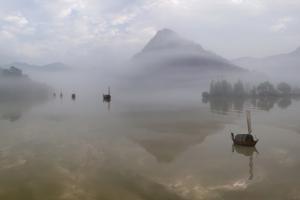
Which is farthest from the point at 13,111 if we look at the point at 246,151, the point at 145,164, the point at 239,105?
the point at 239,105

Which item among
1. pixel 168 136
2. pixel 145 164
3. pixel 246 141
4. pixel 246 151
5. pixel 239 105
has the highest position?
pixel 239 105

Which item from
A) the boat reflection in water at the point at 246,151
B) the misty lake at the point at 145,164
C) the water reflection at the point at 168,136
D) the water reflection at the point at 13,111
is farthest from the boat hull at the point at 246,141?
the water reflection at the point at 13,111

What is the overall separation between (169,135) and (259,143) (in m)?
17.5

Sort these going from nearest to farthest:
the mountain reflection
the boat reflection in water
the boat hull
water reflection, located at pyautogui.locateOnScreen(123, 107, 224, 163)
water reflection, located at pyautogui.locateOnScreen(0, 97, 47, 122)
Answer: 1. the boat reflection in water
2. water reflection, located at pyautogui.locateOnScreen(123, 107, 224, 163)
3. the boat hull
4. water reflection, located at pyautogui.locateOnScreen(0, 97, 47, 122)
5. the mountain reflection

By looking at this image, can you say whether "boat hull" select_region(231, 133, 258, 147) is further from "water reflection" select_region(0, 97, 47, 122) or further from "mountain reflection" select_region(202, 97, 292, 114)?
"water reflection" select_region(0, 97, 47, 122)

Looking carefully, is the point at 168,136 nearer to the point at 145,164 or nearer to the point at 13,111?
the point at 145,164

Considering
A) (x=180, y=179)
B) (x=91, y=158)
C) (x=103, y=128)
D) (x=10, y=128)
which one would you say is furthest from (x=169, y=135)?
(x=10, y=128)

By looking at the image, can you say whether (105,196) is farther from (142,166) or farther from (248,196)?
(248,196)

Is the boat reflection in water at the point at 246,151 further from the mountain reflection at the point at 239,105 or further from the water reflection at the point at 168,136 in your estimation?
the mountain reflection at the point at 239,105

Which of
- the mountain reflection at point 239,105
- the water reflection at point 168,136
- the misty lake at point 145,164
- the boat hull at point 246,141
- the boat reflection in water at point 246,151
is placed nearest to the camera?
the misty lake at point 145,164

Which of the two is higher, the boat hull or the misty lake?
the boat hull

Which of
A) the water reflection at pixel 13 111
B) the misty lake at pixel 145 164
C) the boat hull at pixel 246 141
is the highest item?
the water reflection at pixel 13 111

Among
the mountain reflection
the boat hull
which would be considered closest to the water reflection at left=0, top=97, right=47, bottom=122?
the boat hull

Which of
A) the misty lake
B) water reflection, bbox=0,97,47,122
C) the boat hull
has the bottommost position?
the misty lake
